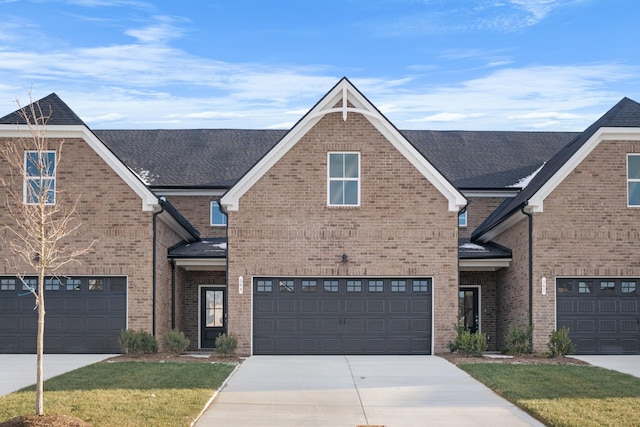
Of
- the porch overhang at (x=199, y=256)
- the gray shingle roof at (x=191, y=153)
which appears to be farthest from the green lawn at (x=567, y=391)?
the gray shingle roof at (x=191, y=153)

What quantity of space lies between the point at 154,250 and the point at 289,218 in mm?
3750

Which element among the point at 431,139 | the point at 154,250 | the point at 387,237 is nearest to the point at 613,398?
the point at 387,237

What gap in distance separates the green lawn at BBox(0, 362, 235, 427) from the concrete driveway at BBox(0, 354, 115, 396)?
1.70 ft

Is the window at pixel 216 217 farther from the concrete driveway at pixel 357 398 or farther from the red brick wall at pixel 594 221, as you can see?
the red brick wall at pixel 594 221

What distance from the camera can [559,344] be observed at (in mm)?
22562

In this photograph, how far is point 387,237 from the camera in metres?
24.1

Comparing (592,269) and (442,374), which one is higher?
(592,269)

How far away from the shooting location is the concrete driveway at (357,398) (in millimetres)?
13656

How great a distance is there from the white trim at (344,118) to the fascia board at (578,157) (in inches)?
79.4

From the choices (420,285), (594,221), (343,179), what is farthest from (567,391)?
(343,179)

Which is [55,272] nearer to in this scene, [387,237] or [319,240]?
[319,240]

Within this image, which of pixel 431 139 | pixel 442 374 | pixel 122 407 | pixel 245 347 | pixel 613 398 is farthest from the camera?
pixel 431 139

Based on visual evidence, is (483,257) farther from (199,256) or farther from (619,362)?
(199,256)

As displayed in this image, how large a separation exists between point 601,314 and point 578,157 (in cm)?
429
